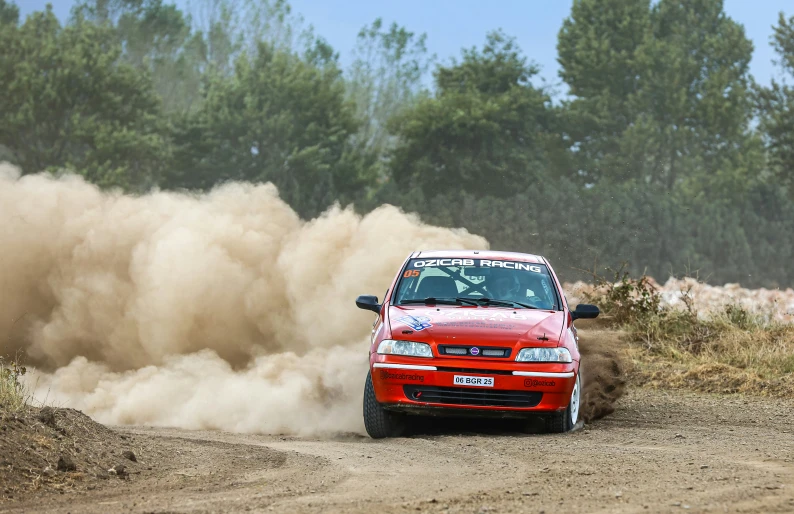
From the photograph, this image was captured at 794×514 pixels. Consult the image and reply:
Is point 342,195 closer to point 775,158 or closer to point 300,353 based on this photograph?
point 775,158

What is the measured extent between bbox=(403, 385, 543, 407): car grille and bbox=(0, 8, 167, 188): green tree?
1558 inches

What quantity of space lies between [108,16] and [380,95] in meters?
20.2

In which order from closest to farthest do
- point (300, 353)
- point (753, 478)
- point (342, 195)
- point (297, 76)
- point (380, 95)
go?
point (753, 478)
point (300, 353)
point (342, 195)
point (297, 76)
point (380, 95)

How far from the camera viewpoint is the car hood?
9.48 metres

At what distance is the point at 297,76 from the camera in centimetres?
5644

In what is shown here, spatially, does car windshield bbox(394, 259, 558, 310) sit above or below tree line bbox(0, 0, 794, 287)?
below

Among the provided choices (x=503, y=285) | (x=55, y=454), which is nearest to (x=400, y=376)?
(x=503, y=285)

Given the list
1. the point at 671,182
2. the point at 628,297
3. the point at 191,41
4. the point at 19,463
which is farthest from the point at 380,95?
the point at 19,463

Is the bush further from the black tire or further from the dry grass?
the dry grass

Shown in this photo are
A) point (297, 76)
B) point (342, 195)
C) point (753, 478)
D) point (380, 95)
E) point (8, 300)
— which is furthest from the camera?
point (380, 95)

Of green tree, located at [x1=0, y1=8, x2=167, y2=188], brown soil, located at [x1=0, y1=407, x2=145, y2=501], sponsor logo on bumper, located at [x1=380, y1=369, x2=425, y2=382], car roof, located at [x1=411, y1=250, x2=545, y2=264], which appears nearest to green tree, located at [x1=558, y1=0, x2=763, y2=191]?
green tree, located at [x1=0, y1=8, x2=167, y2=188]

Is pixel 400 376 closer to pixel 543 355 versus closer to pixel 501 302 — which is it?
pixel 543 355

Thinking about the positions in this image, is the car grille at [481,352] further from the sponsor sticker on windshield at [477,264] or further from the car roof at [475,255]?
the car roof at [475,255]

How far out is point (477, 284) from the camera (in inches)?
423
